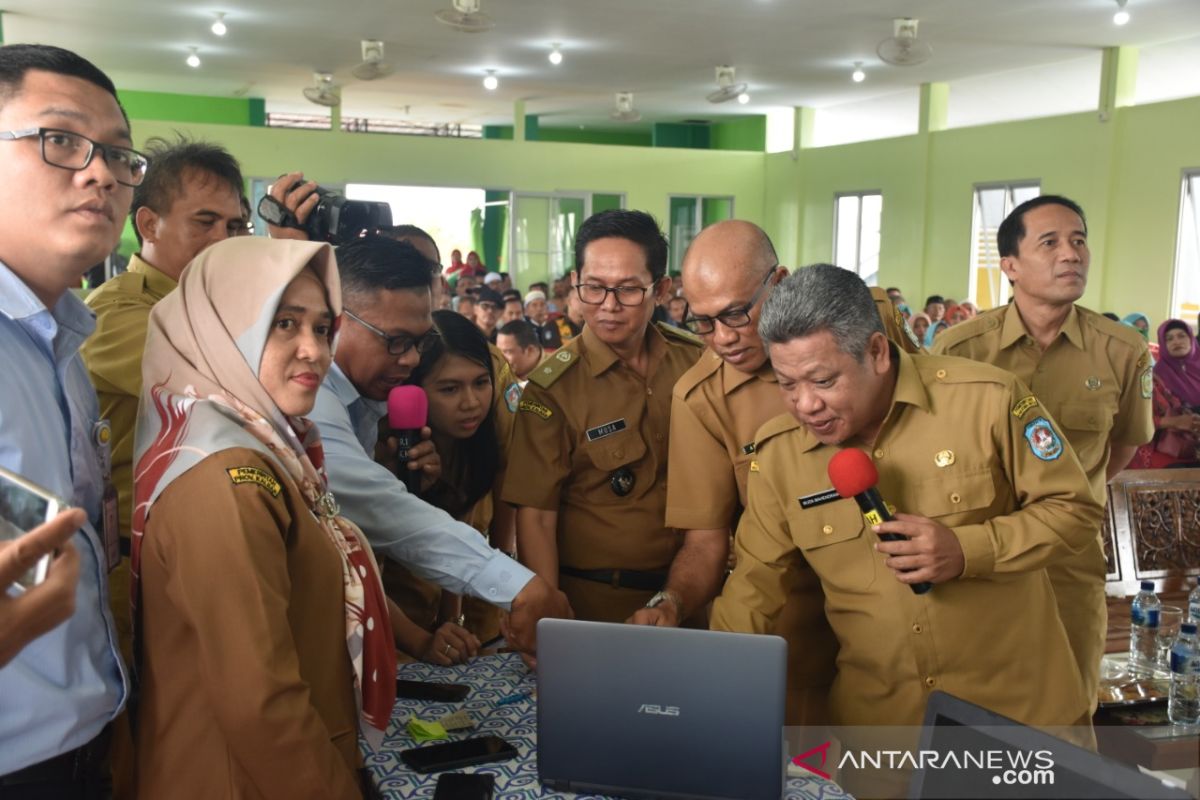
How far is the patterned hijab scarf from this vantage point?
1.49 metres

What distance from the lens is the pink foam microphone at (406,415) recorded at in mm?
2277

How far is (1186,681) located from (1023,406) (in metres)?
1.35

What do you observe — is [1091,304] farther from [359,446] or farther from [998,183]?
[359,446]

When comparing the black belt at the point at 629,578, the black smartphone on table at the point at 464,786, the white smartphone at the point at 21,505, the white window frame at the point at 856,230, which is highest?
the white window frame at the point at 856,230

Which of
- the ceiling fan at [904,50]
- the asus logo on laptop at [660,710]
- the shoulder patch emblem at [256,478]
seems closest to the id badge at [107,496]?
the shoulder patch emblem at [256,478]

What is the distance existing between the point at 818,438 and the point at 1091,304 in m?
11.0

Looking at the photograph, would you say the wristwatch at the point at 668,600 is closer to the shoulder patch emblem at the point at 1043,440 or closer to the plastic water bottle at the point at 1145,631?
the shoulder patch emblem at the point at 1043,440

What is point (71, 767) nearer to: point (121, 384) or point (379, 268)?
point (121, 384)

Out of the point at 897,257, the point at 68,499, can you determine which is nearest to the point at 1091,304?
the point at 897,257

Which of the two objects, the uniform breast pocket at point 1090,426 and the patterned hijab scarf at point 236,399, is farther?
the uniform breast pocket at point 1090,426

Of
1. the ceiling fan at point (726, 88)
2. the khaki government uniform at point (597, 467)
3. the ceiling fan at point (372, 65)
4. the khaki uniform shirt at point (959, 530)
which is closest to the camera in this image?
the khaki uniform shirt at point (959, 530)

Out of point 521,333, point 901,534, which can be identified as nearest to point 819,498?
point 901,534

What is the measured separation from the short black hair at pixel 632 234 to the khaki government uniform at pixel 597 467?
0.83 ft

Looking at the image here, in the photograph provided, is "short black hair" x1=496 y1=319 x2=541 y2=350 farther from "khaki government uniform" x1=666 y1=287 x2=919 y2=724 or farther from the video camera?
"khaki government uniform" x1=666 y1=287 x2=919 y2=724
